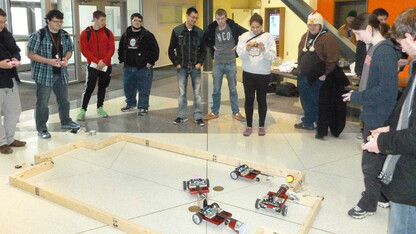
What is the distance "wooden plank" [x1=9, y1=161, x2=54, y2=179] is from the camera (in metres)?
3.90

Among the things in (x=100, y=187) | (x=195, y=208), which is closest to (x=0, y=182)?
(x=100, y=187)

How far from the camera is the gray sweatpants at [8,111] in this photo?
470cm

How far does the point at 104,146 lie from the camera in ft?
16.2

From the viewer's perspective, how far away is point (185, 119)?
6203mm

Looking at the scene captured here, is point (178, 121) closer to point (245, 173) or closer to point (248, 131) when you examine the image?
point (248, 131)

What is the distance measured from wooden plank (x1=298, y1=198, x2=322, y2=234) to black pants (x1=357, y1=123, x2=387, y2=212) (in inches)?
12.7

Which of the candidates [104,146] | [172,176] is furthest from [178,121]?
[172,176]

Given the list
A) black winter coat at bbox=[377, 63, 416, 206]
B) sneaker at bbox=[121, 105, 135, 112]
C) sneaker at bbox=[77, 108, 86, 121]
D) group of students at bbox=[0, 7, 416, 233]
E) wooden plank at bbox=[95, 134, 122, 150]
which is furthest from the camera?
sneaker at bbox=[121, 105, 135, 112]

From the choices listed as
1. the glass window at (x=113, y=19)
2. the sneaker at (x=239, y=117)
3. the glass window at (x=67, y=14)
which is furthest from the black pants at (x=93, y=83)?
the glass window at (x=113, y=19)

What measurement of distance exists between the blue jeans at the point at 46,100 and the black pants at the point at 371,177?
12.9 feet

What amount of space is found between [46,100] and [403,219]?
181 inches

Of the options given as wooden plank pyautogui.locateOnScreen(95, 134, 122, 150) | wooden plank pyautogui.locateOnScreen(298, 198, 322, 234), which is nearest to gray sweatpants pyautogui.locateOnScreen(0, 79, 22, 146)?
wooden plank pyautogui.locateOnScreen(95, 134, 122, 150)

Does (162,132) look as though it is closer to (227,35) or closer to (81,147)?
(81,147)

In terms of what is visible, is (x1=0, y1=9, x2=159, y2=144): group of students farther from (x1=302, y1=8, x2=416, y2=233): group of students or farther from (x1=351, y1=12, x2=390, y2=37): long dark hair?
(x1=351, y1=12, x2=390, y2=37): long dark hair
